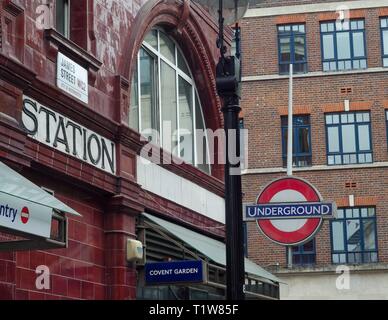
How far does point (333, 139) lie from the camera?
3644cm

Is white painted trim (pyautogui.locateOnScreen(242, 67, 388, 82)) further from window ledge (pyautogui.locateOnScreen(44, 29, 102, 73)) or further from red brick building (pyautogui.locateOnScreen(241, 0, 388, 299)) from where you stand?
window ledge (pyautogui.locateOnScreen(44, 29, 102, 73))

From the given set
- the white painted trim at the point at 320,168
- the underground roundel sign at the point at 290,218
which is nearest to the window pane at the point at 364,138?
the white painted trim at the point at 320,168

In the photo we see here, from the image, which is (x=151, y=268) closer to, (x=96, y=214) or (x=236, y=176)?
(x=96, y=214)

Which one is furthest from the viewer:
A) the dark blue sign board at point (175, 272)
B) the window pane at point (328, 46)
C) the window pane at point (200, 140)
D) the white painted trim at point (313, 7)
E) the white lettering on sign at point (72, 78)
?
the window pane at point (328, 46)

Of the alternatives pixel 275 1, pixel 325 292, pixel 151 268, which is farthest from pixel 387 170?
pixel 151 268

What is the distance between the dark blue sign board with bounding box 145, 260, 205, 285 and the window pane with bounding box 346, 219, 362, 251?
2137 cm

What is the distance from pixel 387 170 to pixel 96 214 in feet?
77.5

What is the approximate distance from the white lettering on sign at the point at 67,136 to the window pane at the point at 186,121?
179 inches

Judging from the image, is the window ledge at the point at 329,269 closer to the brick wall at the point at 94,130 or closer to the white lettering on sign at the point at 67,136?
the brick wall at the point at 94,130

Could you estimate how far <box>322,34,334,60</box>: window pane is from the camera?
1465 inches

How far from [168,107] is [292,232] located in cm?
695

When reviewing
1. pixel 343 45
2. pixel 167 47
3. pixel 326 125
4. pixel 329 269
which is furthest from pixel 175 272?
pixel 343 45

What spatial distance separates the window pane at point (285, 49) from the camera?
123 ft

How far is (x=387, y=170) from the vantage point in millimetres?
35906
